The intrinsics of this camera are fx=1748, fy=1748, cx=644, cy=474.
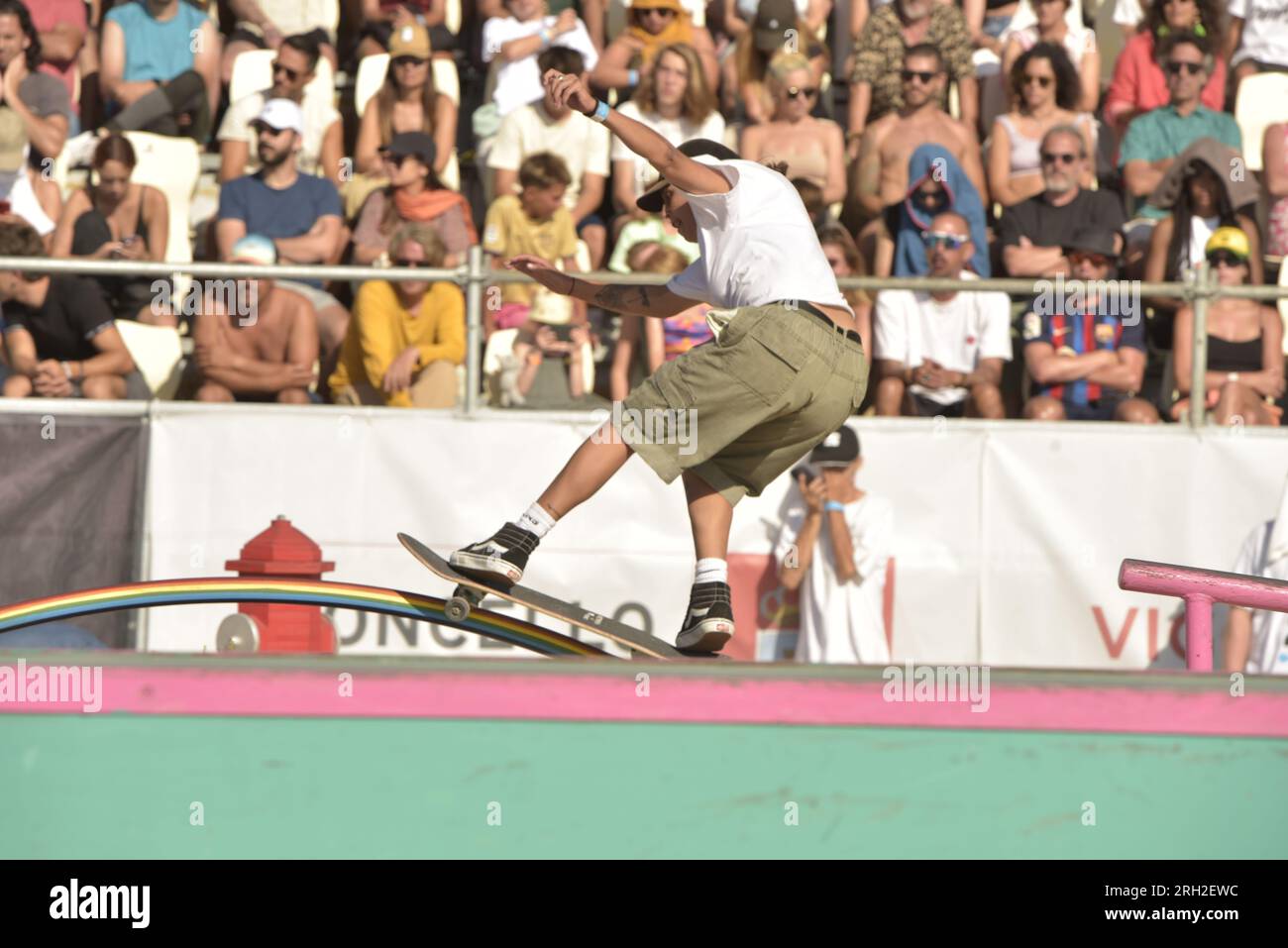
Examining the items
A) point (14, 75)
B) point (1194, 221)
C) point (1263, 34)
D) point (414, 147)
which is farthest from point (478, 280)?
point (1263, 34)

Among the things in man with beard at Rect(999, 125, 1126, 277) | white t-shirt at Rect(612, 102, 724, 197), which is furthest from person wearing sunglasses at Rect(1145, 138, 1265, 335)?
white t-shirt at Rect(612, 102, 724, 197)

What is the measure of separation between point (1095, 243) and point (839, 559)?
83.6 inches

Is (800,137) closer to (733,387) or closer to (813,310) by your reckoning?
(813,310)

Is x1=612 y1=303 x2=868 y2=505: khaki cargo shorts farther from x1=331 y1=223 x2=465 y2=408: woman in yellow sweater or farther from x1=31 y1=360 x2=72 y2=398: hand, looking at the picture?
x1=31 y1=360 x2=72 y2=398: hand

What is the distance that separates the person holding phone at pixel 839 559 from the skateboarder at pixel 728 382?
3263mm

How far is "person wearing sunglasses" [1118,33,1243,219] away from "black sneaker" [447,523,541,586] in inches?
219

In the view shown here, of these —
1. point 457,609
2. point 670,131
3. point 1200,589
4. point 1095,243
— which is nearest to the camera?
point 1200,589

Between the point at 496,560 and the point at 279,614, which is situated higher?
the point at 496,560

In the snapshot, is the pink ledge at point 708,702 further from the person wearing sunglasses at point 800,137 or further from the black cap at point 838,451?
the person wearing sunglasses at point 800,137

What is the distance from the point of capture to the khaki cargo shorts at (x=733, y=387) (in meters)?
4.88

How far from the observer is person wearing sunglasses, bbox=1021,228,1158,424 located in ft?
28.5

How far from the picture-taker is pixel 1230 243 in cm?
885

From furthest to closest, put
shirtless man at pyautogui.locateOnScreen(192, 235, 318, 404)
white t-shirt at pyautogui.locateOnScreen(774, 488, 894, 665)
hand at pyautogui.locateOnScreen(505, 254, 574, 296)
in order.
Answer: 1. shirtless man at pyautogui.locateOnScreen(192, 235, 318, 404)
2. white t-shirt at pyautogui.locateOnScreen(774, 488, 894, 665)
3. hand at pyautogui.locateOnScreen(505, 254, 574, 296)

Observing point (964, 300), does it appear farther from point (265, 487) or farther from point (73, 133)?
point (73, 133)
